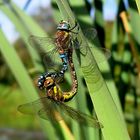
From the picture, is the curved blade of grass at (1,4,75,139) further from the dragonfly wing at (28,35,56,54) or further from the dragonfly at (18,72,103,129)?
the dragonfly at (18,72,103,129)

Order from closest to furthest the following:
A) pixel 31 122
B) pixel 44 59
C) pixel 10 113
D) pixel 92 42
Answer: pixel 92 42
pixel 44 59
pixel 31 122
pixel 10 113

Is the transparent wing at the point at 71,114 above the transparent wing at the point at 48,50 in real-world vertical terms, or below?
below

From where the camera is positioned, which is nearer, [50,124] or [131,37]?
[50,124]

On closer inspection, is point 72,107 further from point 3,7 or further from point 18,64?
point 3,7

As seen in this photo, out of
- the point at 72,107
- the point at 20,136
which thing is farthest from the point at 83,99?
the point at 20,136

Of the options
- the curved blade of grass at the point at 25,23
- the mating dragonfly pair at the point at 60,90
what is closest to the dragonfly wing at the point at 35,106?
the mating dragonfly pair at the point at 60,90

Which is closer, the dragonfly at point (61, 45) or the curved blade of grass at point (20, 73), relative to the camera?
the dragonfly at point (61, 45)

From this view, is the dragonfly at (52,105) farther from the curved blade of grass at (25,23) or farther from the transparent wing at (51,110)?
the curved blade of grass at (25,23)

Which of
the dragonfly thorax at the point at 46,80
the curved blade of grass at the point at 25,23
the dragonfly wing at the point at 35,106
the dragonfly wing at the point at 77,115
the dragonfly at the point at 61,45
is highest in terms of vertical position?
the curved blade of grass at the point at 25,23
